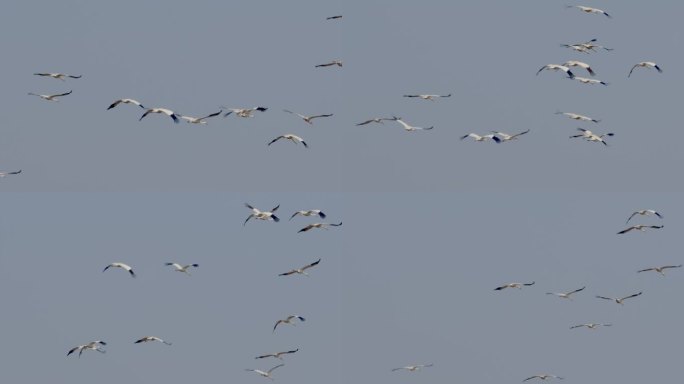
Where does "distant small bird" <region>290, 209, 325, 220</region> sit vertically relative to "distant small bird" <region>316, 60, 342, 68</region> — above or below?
below

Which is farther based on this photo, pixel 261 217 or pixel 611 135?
pixel 611 135

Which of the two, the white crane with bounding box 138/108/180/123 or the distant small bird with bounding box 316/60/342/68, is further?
the distant small bird with bounding box 316/60/342/68

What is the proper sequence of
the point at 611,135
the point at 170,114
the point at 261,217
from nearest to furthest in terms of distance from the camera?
the point at 170,114 → the point at 261,217 → the point at 611,135

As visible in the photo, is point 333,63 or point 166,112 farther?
point 333,63

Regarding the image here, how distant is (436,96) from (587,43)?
5.86 meters

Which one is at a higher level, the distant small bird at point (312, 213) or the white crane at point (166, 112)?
the white crane at point (166, 112)

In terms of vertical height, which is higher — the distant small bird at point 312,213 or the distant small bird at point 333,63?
the distant small bird at point 333,63

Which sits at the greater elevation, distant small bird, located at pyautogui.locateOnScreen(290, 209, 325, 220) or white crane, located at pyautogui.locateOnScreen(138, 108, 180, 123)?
white crane, located at pyautogui.locateOnScreen(138, 108, 180, 123)

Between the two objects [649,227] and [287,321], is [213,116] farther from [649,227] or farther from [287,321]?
[649,227]

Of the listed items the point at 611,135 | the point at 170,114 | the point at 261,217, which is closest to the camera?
the point at 170,114

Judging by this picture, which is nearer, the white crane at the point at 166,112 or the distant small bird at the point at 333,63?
the white crane at the point at 166,112

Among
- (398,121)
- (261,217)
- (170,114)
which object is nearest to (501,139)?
(398,121)

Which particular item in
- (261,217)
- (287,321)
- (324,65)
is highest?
(324,65)

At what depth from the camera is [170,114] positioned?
197 feet
